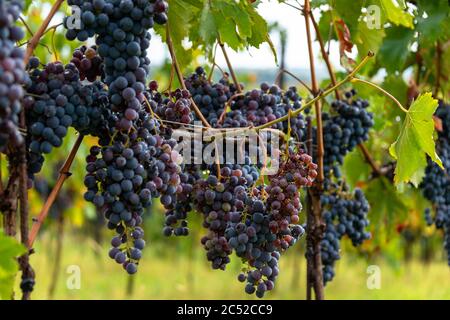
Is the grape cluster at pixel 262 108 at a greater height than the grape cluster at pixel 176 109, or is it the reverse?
the grape cluster at pixel 262 108

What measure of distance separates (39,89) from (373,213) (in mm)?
2162

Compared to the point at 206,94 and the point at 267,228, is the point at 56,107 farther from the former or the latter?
the point at 206,94

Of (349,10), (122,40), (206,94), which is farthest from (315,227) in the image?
(122,40)

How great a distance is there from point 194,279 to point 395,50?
7.33 metres

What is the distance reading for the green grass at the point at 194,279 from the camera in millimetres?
7609

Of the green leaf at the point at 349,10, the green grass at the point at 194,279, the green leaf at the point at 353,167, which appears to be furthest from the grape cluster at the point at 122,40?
the green grass at the point at 194,279

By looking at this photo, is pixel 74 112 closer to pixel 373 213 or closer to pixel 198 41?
pixel 198 41

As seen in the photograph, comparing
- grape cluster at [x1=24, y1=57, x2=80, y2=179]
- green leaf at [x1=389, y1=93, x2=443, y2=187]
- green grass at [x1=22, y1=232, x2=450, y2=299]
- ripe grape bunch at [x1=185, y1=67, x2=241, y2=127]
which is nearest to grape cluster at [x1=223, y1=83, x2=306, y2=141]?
ripe grape bunch at [x1=185, y1=67, x2=241, y2=127]

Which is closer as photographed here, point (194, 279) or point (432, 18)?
point (432, 18)

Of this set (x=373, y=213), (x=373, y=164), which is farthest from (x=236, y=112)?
(x=373, y=213)

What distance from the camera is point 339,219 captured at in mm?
2932

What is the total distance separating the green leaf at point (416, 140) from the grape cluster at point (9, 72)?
118 centimetres

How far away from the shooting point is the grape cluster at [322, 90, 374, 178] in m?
2.76

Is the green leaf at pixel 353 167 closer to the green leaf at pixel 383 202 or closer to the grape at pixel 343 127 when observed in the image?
the green leaf at pixel 383 202
